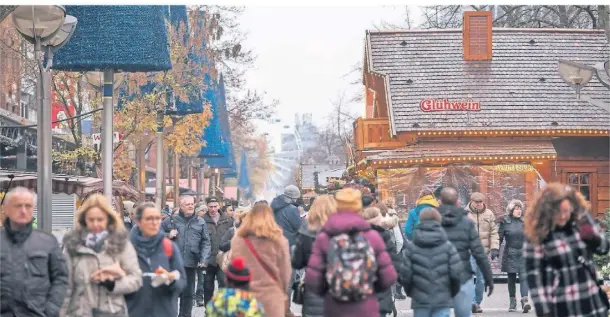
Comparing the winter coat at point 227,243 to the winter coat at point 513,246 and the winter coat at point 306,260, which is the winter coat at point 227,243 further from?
the winter coat at point 306,260

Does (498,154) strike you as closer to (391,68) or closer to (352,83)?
(391,68)

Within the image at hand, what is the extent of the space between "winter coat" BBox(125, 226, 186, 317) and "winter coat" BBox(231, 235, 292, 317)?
2.73ft

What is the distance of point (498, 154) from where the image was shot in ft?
110

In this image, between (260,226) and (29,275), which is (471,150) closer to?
(260,226)

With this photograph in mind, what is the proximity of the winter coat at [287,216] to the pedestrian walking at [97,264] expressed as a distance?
6.16 m

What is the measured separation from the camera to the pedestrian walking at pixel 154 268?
439 inches

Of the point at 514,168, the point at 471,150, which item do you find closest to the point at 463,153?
the point at 471,150

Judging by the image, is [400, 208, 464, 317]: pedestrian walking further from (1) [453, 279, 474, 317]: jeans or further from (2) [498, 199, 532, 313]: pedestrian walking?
(2) [498, 199, 532, 313]: pedestrian walking

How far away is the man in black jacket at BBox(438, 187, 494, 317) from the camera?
1302 cm

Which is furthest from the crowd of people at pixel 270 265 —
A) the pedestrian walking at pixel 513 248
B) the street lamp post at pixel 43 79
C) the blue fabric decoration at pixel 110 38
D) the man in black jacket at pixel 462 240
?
the blue fabric decoration at pixel 110 38

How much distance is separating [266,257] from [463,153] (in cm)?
2227

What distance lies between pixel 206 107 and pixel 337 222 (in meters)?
30.8

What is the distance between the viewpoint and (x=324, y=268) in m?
10.5

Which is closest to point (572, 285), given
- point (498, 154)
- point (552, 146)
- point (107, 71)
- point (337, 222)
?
point (337, 222)
